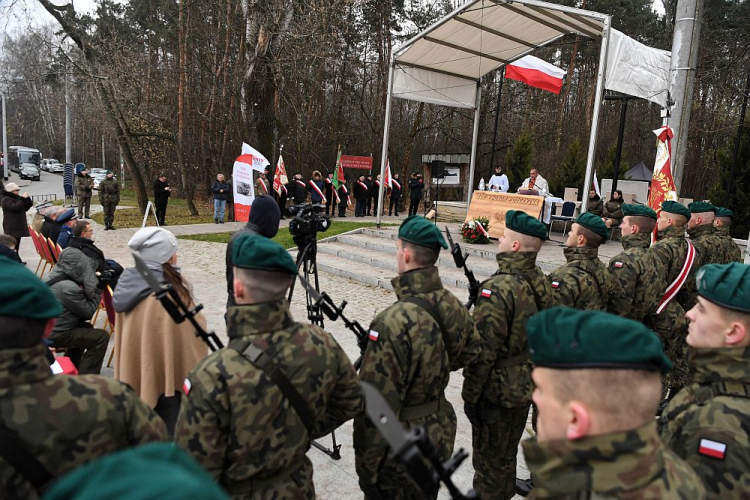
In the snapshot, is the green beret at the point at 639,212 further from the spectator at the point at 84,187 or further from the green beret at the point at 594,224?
the spectator at the point at 84,187

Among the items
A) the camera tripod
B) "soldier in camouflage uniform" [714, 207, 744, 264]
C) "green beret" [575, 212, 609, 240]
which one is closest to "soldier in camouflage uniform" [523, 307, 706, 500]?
the camera tripod

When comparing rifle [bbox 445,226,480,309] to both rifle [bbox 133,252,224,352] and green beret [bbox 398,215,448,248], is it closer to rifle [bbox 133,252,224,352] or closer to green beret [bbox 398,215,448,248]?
green beret [bbox 398,215,448,248]

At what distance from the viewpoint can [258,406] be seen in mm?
2014

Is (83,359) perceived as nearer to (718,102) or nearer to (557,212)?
(557,212)

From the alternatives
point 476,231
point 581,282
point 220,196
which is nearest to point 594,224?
point 581,282

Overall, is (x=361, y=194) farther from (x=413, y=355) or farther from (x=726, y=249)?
(x=413, y=355)

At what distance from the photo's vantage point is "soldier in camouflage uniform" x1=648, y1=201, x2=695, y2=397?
205 inches

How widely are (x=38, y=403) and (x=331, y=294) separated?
321 inches

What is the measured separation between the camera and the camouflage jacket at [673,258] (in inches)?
212

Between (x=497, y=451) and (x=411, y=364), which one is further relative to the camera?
(x=497, y=451)

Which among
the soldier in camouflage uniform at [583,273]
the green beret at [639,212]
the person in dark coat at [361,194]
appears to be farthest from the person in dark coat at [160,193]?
the soldier in camouflage uniform at [583,273]

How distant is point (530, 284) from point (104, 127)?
44257 millimetres

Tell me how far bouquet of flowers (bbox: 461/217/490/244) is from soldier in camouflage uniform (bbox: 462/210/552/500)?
884 centimetres

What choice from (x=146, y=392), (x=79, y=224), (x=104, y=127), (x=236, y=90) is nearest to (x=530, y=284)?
(x=146, y=392)
